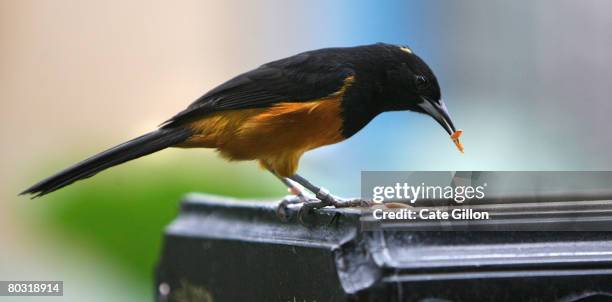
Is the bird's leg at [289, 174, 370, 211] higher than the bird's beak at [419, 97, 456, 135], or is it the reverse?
the bird's beak at [419, 97, 456, 135]

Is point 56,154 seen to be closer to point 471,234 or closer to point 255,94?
point 255,94

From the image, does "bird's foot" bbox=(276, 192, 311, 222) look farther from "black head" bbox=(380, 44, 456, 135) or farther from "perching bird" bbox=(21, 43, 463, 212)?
"black head" bbox=(380, 44, 456, 135)

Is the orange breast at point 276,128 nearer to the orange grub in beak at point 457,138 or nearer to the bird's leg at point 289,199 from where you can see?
the bird's leg at point 289,199

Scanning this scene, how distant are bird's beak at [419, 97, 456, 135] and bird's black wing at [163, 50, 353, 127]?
261 millimetres

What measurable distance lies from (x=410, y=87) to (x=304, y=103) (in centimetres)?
33

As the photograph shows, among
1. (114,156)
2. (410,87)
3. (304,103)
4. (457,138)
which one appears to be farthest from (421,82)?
(114,156)

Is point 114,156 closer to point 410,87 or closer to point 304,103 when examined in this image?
point 304,103

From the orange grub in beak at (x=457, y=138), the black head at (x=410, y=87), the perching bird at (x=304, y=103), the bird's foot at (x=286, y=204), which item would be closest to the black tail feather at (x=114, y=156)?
the perching bird at (x=304, y=103)

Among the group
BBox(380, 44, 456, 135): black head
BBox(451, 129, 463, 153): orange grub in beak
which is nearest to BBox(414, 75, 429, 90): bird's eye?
BBox(380, 44, 456, 135): black head

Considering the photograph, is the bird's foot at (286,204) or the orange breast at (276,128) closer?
the bird's foot at (286,204)

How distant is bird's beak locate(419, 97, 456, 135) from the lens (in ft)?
8.89

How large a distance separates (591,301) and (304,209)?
867 millimetres

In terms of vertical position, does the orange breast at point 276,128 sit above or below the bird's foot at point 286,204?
above

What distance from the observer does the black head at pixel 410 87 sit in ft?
9.02
